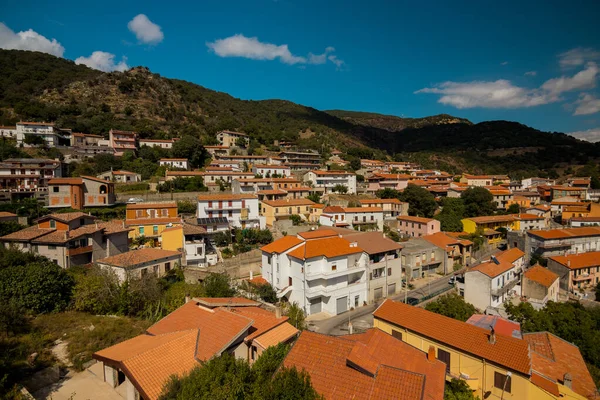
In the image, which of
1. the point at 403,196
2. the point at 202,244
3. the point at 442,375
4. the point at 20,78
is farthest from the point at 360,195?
the point at 20,78

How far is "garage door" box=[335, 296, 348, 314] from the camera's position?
2726cm

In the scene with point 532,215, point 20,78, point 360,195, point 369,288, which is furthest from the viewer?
point 20,78

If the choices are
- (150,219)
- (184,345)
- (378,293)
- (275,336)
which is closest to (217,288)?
(275,336)

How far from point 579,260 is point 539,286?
35.3ft

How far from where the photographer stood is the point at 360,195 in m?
62.0

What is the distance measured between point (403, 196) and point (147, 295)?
48830 millimetres

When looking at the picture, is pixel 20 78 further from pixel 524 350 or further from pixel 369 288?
pixel 524 350

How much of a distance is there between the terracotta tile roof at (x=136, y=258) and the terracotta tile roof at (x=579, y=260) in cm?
4307

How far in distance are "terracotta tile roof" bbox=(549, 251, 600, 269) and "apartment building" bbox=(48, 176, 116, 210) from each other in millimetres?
57655

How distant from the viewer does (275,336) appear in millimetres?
12750

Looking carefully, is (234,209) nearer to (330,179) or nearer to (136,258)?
(136,258)

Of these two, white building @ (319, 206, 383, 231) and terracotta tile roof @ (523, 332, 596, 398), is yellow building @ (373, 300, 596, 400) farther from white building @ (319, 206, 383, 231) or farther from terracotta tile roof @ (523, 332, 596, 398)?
white building @ (319, 206, 383, 231)

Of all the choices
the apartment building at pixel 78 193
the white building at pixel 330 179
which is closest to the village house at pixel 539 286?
the white building at pixel 330 179

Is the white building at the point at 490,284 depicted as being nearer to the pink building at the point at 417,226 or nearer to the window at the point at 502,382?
the pink building at the point at 417,226
